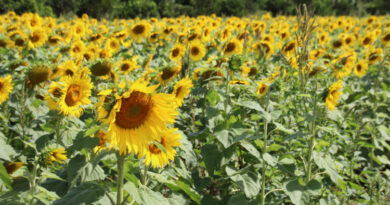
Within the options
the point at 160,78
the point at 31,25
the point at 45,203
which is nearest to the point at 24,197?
the point at 45,203

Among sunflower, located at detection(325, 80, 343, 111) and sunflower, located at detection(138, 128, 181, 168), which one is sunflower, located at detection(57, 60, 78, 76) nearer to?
sunflower, located at detection(138, 128, 181, 168)

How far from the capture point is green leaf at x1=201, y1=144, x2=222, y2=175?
2049mm

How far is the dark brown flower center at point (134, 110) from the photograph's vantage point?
1.30m

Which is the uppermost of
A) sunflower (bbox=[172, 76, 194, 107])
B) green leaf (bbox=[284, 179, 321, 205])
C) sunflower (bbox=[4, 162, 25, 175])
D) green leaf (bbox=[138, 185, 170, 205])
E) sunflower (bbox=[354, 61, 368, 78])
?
sunflower (bbox=[172, 76, 194, 107])

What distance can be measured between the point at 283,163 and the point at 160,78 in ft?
4.01

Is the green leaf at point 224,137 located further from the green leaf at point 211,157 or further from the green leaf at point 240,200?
the green leaf at point 240,200

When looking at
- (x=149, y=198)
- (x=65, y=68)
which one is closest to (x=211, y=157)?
(x=149, y=198)

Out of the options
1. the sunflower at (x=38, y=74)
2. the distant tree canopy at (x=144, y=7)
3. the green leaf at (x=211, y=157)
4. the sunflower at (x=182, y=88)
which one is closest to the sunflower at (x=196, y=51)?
the sunflower at (x=182, y=88)

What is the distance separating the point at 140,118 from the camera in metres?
1.38

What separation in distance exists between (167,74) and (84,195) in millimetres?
1543

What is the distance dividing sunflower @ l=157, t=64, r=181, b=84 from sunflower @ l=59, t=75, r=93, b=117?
0.77 meters

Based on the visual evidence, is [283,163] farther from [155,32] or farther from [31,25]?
[31,25]

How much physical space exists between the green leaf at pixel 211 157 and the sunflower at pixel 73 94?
790 millimetres

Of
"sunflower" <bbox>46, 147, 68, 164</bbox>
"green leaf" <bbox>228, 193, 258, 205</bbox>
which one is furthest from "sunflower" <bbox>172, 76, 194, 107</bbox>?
"sunflower" <bbox>46, 147, 68, 164</bbox>
